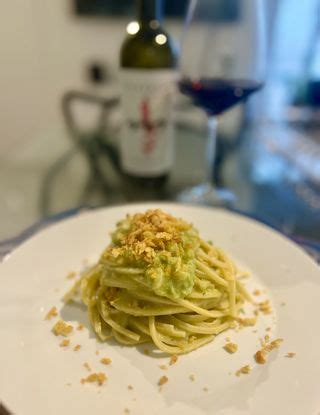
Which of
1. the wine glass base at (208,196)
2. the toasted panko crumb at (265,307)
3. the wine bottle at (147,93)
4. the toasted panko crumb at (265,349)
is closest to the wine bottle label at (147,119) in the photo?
the wine bottle at (147,93)

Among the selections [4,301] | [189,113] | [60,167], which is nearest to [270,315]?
[4,301]

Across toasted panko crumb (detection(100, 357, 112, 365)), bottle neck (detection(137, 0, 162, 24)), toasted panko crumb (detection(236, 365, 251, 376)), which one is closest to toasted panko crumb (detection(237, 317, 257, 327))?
toasted panko crumb (detection(236, 365, 251, 376))

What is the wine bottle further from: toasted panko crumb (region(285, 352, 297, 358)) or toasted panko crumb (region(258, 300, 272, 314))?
toasted panko crumb (region(285, 352, 297, 358))

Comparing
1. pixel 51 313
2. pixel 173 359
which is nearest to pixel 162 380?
pixel 173 359

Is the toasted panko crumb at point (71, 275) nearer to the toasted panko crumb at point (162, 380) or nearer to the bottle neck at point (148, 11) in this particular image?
the toasted panko crumb at point (162, 380)

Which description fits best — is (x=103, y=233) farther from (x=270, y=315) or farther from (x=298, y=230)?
(x=298, y=230)

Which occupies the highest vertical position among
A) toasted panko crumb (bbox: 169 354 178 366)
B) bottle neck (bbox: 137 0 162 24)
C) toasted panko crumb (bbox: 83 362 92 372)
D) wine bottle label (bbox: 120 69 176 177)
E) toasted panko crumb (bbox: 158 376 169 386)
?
bottle neck (bbox: 137 0 162 24)

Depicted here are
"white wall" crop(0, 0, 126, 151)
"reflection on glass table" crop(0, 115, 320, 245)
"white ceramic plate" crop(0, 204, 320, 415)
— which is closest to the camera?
"white ceramic plate" crop(0, 204, 320, 415)
